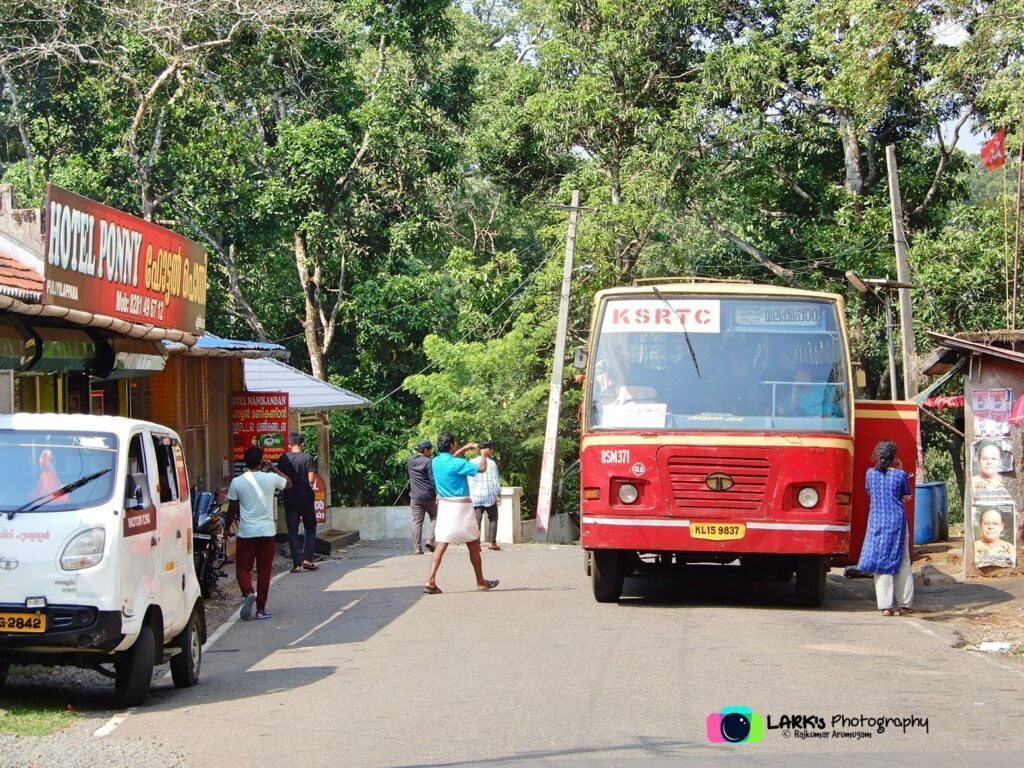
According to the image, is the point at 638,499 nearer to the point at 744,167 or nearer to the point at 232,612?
the point at 232,612

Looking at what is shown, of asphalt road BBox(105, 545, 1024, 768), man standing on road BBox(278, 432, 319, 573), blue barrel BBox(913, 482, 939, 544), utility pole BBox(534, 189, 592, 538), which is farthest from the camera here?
utility pole BBox(534, 189, 592, 538)

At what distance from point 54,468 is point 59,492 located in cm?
24

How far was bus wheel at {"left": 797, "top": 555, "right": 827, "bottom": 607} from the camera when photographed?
44.4ft

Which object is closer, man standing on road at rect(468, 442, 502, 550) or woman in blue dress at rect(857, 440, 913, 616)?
woman in blue dress at rect(857, 440, 913, 616)

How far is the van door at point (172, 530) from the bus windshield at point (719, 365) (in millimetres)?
4686

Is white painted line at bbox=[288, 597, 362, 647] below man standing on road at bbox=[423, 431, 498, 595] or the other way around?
below

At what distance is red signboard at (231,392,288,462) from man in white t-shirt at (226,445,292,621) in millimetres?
8433

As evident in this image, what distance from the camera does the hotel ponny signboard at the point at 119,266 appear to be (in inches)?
A: 499

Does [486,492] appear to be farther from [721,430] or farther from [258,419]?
[721,430]

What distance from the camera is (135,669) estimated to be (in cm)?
866

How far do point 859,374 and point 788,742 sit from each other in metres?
6.34

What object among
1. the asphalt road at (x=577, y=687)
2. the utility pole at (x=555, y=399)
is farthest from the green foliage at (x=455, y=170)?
the asphalt road at (x=577, y=687)

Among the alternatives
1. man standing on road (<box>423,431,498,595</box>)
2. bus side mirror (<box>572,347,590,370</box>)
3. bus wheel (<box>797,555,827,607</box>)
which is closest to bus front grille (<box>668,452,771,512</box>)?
bus wheel (<box>797,555,827,607</box>)

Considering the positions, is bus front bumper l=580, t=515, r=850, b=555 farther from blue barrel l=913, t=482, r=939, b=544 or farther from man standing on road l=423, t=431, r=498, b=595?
blue barrel l=913, t=482, r=939, b=544
